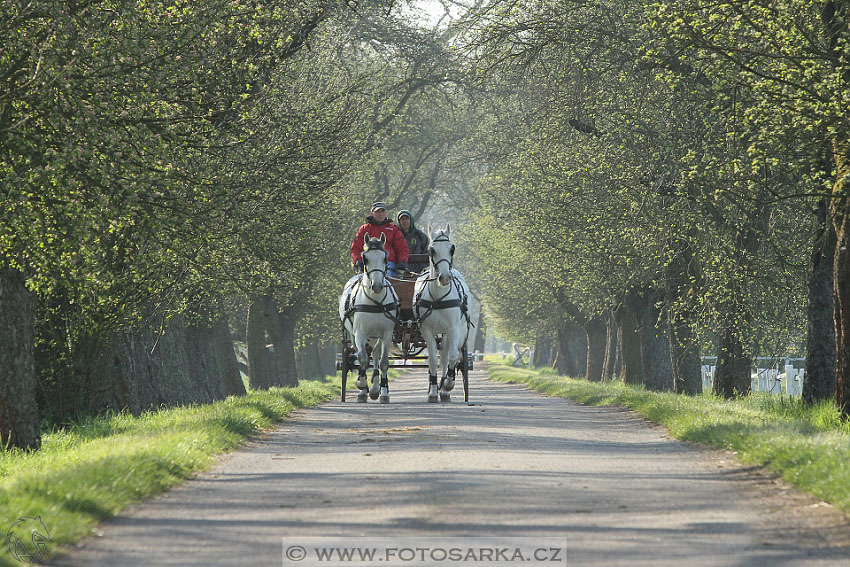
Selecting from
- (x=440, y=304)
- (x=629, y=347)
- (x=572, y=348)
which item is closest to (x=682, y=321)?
(x=629, y=347)

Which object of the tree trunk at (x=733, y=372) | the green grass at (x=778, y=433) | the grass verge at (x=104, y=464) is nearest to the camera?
the grass verge at (x=104, y=464)

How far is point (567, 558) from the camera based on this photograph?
6.55 m

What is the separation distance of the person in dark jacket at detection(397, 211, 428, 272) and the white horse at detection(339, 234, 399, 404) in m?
1.30

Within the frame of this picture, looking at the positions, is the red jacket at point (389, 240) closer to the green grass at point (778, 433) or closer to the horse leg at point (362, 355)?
the horse leg at point (362, 355)

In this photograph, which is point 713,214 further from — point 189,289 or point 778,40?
point 189,289

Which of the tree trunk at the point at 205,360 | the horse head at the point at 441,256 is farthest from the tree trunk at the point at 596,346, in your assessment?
the horse head at the point at 441,256

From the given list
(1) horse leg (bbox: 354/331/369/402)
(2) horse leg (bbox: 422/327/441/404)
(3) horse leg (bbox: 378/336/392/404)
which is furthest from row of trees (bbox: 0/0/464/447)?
(2) horse leg (bbox: 422/327/441/404)

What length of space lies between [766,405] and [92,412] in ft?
34.2

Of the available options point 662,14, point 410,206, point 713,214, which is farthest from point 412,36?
point 410,206

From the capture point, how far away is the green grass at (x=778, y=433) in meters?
9.02

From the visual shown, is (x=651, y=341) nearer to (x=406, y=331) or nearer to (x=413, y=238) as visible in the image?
(x=413, y=238)

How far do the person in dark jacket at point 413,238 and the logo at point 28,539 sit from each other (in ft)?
44.2

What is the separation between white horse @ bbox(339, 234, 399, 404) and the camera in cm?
1845

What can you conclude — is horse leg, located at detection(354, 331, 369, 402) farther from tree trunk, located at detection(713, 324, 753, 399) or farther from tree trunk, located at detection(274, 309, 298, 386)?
tree trunk, located at detection(274, 309, 298, 386)
